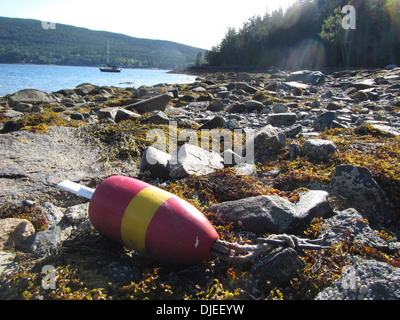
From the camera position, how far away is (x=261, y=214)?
3119 millimetres

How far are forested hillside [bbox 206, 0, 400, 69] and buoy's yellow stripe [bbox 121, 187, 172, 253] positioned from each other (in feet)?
170

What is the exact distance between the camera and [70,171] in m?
4.85

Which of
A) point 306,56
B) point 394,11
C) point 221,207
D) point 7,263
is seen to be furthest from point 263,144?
point 306,56

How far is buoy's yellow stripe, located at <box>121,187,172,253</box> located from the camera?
2539 millimetres

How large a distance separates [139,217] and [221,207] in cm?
122

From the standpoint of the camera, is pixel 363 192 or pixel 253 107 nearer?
pixel 363 192

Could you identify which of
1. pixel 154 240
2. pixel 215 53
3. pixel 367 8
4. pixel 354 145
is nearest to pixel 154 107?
pixel 354 145

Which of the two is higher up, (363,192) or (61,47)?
(61,47)

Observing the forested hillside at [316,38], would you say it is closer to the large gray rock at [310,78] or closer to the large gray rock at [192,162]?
the large gray rock at [310,78]

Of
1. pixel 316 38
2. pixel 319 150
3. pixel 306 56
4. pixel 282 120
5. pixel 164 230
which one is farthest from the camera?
pixel 316 38

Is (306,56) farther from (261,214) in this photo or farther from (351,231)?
(261,214)

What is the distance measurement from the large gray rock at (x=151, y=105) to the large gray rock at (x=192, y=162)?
5.75 m

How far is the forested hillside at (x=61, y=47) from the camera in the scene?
127831 millimetres
